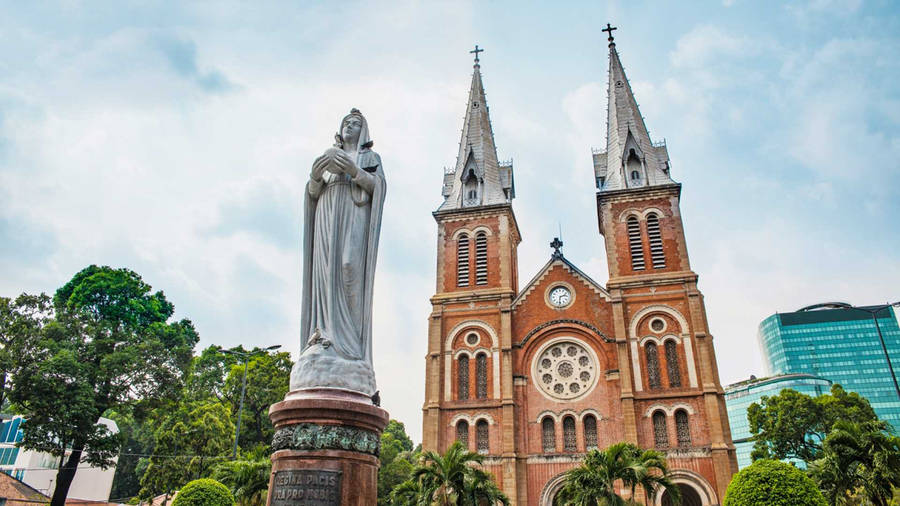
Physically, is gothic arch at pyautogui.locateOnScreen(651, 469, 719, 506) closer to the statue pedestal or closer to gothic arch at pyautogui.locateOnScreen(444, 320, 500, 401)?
gothic arch at pyautogui.locateOnScreen(444, 320, 500, 401)

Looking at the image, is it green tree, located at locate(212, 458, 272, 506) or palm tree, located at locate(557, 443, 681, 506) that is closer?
green tree, located at locate(212, 458, 272, 506)

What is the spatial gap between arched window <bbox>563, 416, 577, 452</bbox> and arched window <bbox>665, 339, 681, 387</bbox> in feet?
15.1

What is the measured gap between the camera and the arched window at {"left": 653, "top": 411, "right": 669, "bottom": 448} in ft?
85.9

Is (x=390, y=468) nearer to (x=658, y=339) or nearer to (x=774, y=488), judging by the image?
(x=658, y=339)

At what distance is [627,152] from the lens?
33.4 m

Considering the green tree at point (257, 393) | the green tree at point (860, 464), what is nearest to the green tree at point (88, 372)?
the green tree at point (257, 393)

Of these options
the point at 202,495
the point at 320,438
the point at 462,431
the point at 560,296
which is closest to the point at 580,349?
the point at 560,296

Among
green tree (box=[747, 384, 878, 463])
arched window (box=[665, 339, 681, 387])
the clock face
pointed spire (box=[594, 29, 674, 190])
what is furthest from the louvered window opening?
green tree (box=[747, 384, 878, 463])

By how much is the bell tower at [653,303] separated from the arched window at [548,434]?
3204 millimetres

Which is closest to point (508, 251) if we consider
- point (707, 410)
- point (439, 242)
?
point (439, 242)

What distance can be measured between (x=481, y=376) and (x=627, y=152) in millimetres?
14225

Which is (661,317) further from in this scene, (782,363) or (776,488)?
(782,363)

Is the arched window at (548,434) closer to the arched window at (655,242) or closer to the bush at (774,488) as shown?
the arched window at (655,242)

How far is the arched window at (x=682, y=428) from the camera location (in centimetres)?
2597
